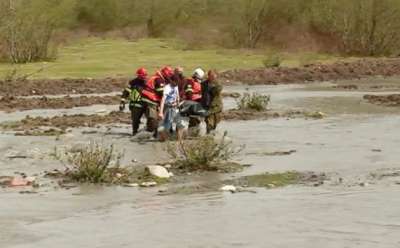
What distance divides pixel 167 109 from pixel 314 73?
24.8m

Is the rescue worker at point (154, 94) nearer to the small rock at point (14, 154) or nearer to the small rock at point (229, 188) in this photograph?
the small rock at point (14, 154)

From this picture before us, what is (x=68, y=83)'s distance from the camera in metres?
37.2

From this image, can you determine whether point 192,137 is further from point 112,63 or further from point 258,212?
point 112,63

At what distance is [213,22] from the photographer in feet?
247

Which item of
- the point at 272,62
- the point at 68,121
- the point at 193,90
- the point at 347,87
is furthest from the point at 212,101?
the point at 272,62

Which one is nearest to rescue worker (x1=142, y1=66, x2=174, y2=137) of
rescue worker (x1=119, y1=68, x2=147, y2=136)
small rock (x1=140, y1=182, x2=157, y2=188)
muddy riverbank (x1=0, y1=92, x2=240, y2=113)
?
rescue worker (x1=119, y1=68, x2=147, y2=136)

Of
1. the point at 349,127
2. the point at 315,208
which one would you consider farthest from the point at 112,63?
the point at 315,208

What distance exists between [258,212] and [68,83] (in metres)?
26.0

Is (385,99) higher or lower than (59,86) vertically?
lower

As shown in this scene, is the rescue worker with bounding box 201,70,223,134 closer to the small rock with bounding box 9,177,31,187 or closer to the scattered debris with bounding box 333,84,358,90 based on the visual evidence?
the small rock with bounding box 9,177,31,187

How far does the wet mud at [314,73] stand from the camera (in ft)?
138

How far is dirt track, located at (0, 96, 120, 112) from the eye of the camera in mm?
29953

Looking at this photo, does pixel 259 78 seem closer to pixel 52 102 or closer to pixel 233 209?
pixel 52 102

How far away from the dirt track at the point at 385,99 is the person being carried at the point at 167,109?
459 inches
